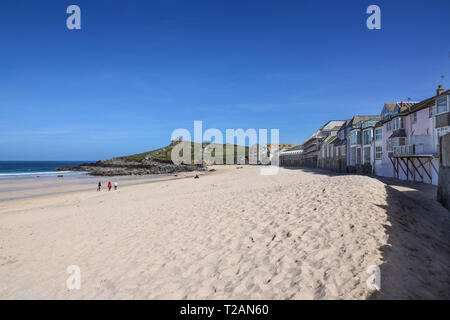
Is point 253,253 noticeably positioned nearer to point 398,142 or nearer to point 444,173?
point 444,173

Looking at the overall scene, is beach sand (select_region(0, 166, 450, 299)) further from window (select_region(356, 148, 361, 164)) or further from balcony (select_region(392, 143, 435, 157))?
window (select_region(356, 148, 361, 164))

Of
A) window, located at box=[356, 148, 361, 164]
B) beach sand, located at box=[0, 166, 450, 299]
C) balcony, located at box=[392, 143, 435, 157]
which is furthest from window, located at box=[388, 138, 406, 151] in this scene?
beach sand, located at box=[0, 166, 450, 299]

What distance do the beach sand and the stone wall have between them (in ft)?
4.10

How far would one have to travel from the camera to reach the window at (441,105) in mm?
20203

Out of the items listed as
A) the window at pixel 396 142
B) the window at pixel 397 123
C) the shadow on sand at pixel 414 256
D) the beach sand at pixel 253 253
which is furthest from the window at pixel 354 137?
the shadow on sand at pixel 414 256

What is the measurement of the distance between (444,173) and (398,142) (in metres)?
16.1

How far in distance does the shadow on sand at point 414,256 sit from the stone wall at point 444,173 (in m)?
3.27

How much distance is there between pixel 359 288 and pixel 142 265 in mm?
5636

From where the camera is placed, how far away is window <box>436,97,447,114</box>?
20.2 meters

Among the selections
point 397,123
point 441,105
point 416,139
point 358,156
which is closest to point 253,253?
point 441,105

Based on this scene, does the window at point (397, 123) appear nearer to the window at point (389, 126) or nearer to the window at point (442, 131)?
the window at point (389, 126)
